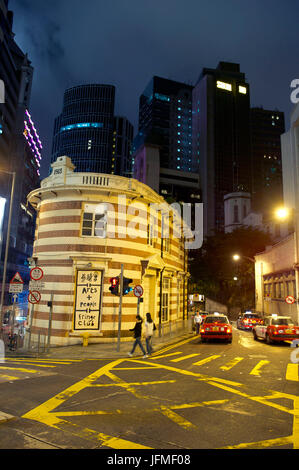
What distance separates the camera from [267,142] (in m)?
169

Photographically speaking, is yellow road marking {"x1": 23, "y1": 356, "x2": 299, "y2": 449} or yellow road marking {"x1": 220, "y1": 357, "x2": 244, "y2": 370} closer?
yellow road marking {"x1": 23, "y1": 356, "x2": 299, "y2": 449}

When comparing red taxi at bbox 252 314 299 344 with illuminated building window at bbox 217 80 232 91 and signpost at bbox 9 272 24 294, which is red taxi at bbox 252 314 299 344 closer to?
signpost at bbox 9 272 24 294

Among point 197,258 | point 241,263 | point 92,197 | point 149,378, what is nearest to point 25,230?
point 197,258

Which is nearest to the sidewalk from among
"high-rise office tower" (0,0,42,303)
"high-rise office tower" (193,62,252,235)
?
"high-rise office tower" (0,0,42,303)

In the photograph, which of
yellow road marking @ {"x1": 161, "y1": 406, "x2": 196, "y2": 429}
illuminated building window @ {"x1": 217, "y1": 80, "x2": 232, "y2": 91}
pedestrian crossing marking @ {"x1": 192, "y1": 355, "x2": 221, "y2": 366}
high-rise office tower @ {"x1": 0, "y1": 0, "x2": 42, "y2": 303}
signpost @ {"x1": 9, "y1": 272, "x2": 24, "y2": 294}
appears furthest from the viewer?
illuminated building window @ {"x1": 217, "y1": 80, "x2": 232, "y2": 91}

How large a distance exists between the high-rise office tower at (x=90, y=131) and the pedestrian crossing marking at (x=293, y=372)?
165m

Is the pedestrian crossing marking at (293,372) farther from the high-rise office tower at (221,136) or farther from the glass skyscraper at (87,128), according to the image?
the glass skyscraper at (87,128)

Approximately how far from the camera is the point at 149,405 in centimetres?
703

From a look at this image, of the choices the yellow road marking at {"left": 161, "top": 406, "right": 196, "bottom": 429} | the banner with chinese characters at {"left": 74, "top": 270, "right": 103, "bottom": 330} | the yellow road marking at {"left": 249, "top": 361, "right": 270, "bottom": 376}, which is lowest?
the yellow road marking at {"left": 249, "top": 361, "right": 270, "bottom": 376}

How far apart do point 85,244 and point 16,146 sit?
95.8 metres

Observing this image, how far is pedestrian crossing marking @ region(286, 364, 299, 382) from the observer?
988 cm

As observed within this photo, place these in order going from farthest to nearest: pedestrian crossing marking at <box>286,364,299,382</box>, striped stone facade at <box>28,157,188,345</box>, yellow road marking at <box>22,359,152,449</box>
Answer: striped stone facade at <box>28,157,188,345</box>
pedestrian crossing marking at <box>286,364,299,382</box>
yellow road marking at <box>22,359,152,449</box>

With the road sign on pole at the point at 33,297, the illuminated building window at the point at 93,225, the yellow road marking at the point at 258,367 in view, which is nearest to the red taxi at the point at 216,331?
the yellow road marking at the point at 258,367

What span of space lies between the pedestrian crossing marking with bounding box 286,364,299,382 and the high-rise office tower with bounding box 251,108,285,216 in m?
158
